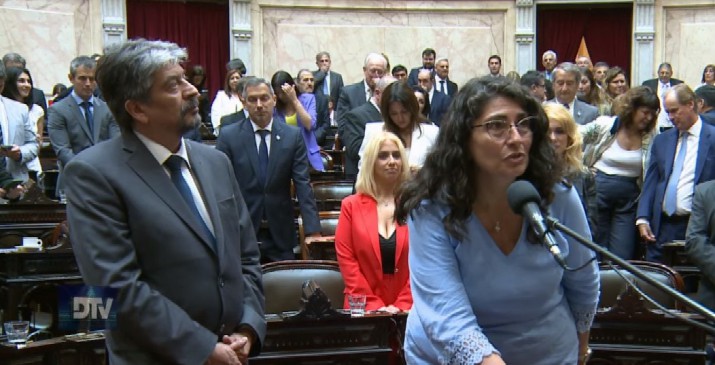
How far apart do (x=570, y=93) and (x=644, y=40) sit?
7.60 m

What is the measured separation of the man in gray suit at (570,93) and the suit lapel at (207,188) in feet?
15.0

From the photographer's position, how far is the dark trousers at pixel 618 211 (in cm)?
612

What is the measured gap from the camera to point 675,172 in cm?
590

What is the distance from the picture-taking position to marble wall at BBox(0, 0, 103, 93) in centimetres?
1146

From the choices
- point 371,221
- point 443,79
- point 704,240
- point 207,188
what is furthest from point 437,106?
point 207,188

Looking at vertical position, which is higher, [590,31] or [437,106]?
[590,31]

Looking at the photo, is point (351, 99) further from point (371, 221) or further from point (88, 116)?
point (371, 221)

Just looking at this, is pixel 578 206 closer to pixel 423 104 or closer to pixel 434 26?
pixel 423 104

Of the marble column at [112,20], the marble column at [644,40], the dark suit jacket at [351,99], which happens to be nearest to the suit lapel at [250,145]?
the dark suit jacket at [351,99]

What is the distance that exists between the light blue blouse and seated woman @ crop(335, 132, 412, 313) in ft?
6.27

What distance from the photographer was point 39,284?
5070mm

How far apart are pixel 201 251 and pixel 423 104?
5.58 metres

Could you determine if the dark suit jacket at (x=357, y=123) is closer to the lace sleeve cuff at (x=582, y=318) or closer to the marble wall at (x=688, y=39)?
the lace sleeve cuff at (x=582, y=318)

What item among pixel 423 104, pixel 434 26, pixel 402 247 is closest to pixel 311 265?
pixel 402 247
